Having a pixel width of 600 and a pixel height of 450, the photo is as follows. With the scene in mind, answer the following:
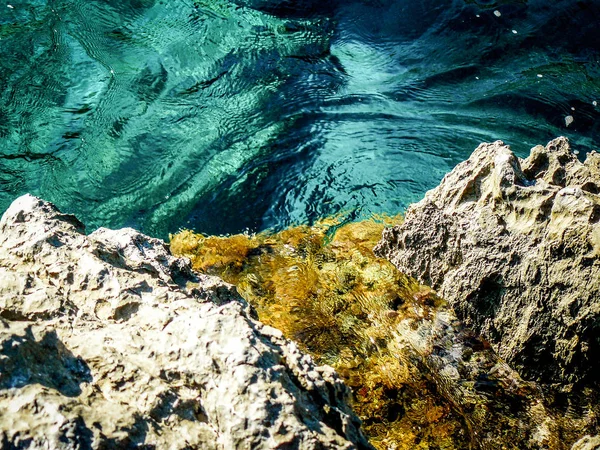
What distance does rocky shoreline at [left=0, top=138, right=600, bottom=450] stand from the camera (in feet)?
5.72

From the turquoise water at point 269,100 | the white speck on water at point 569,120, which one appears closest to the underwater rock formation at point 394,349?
the turquoise water at point 269,100

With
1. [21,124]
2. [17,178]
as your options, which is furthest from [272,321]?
[21,124]

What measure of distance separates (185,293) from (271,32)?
242 inches

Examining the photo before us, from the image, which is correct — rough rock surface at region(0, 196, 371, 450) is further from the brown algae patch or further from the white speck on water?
the white speck on water

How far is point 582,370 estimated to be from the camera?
308 centimetres

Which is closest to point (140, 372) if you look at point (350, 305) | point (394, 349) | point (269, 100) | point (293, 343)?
point (293, 343)

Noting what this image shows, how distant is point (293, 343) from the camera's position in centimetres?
214

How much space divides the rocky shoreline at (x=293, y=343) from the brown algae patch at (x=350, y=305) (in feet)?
0.18

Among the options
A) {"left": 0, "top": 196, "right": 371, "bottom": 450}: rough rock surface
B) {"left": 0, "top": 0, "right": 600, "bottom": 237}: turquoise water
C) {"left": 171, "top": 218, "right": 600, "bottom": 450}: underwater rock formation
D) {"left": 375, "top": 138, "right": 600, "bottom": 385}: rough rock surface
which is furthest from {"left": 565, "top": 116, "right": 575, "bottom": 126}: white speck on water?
{"left": 0, "top": 196, "right": 371, "bottom": 450}: rough rock surface

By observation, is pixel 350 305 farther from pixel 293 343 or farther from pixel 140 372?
pixel 140 372

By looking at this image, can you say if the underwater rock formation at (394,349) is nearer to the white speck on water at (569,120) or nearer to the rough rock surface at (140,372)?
the rough rock surface at (140,372)

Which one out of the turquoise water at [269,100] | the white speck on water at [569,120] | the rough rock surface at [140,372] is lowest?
the turquoise water at [269,100]

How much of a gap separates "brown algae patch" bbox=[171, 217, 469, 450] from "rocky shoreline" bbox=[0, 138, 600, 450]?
0.06 m

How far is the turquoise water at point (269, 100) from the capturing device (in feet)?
18.4
